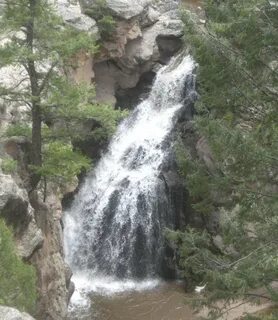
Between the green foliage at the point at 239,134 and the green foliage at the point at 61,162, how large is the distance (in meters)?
2.76

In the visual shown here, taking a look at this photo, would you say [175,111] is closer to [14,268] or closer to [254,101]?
[254,101]

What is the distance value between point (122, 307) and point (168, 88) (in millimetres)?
11154

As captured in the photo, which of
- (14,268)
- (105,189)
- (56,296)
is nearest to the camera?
(14,268)

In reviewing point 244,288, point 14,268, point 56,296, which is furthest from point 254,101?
point 56,296

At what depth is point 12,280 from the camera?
7.73 meters

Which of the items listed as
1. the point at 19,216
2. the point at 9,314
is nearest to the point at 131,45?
the point at 19,216

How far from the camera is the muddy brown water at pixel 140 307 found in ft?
54.4

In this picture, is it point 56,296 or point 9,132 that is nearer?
point 9,132

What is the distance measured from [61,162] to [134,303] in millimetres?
7321

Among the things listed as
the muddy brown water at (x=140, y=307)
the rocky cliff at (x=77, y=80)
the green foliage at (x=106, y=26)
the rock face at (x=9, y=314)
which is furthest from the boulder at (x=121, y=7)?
the rock face at (x=9, y=314)

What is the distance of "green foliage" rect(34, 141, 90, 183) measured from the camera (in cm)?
1188

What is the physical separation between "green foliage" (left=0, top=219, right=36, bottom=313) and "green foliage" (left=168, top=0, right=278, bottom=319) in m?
3.10

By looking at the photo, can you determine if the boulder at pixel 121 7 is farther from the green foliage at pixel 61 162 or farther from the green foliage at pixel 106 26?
the green foliage at pixel 61 162

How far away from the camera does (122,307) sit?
1716cm
